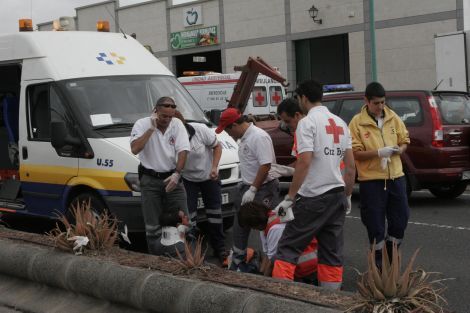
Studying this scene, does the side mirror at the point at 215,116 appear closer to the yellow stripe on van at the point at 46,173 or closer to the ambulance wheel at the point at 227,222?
the ambulance wheel at the point at 227,222

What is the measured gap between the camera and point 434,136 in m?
10.7

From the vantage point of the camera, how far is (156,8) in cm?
3662

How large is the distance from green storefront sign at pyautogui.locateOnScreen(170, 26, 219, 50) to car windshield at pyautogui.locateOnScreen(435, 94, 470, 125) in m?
23.6

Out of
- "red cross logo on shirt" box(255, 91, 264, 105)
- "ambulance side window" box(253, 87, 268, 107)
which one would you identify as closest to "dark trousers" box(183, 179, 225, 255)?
"ambulance side window" box(253, 87, 268, 107)

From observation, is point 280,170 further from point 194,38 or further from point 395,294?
point 194,38

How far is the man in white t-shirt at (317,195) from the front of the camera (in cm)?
521

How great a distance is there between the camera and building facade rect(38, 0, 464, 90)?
26844 mm

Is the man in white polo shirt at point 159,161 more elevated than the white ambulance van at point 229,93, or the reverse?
the white ambulance van at point 229,93

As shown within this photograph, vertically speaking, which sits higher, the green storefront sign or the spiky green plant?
the green storefront sign

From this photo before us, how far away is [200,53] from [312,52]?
650cm

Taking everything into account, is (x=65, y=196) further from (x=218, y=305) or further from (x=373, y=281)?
(x=373, y=281)

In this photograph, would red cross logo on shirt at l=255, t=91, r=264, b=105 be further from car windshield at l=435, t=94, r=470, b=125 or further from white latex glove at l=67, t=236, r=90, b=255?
white latex glove at l=67, t=236, r=90, b=255

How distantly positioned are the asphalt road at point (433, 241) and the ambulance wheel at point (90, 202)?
0.81 metres

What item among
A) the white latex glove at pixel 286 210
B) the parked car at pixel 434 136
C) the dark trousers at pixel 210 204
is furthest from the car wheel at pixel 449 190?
the white latex glove at pixel 286 210
